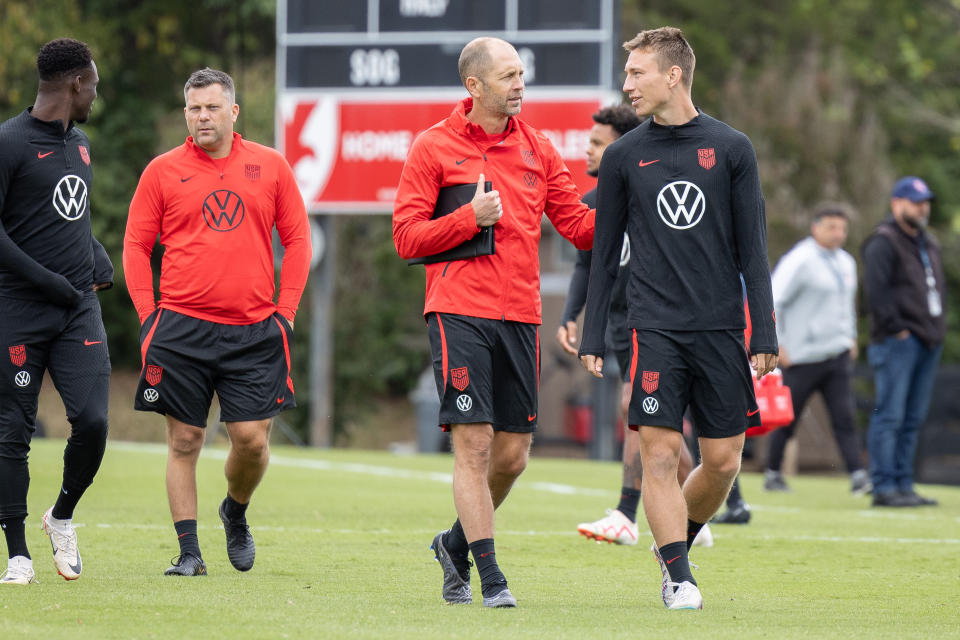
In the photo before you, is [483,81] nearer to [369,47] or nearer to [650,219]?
[650,219]

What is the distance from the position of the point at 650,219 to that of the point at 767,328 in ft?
1.97

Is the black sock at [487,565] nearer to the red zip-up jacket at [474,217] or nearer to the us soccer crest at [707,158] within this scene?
the red zip-up jacket at [474,217]

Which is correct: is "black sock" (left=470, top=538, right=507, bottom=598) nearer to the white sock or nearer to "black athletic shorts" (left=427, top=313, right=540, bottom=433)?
"black athletic shorts" (left=427, top=313, right=540, bottom=433)

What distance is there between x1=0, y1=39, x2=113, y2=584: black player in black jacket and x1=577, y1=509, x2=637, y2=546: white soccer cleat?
298 cm

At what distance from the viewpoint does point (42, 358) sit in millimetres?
6402

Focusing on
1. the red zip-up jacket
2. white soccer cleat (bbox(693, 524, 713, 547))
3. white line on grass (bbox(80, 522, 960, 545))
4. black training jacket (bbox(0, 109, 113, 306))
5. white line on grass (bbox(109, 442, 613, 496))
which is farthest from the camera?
white line on grass (bbox(109, 442, 613, 496))

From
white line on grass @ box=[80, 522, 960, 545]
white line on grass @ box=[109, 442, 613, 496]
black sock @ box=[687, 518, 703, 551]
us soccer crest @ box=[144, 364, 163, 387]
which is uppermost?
us soccer crest @ box=[144, 364, 163, 387]

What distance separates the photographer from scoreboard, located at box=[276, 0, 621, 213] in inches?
699

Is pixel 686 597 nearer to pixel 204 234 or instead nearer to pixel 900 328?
pixel 204 234

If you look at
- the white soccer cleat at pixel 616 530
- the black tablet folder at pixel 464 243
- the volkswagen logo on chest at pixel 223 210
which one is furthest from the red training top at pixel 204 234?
the white soccer cleat at pixel 616 530

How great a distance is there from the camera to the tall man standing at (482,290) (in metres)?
5.86

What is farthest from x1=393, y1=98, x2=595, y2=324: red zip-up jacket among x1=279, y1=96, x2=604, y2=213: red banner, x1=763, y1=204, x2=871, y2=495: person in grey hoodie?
x1=279, y1=96, x2=604, y2=213: red banner

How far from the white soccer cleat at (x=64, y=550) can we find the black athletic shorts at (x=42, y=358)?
0.39 m

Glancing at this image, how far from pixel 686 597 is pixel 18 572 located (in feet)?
8.69
